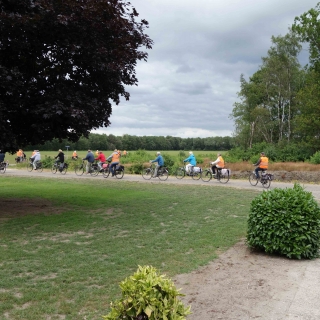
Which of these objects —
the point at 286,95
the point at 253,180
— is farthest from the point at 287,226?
the point at 286,95

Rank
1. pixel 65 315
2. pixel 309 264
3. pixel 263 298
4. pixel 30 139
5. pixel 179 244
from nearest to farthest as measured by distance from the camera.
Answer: pixel 65 315
pixel 263 298
pixel 309 264
pixel 179 244
pixel 30 139

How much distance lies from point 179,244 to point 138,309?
16.2 feet

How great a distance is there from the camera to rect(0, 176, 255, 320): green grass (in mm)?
4599

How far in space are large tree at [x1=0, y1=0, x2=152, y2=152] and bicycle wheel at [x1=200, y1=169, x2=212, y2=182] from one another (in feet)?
42.1

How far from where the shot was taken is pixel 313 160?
3158 cm

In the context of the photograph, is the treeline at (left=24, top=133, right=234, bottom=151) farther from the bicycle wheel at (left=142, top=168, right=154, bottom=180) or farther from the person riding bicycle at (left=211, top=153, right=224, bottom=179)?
the person riding bicycle at (left=211, top=153, right=224, bottom=179)

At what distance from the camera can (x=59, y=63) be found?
1020cm

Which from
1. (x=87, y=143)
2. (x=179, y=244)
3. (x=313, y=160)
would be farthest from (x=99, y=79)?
(x=87, y=143)

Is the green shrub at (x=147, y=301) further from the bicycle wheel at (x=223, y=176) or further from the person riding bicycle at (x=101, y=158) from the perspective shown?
the person riding bicycle at (x=101, y=158)

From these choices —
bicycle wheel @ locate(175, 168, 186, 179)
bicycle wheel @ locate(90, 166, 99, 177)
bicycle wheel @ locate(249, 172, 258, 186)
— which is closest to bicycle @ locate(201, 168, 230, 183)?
bicycle wheel @ locate(249, 172, 258, 186)

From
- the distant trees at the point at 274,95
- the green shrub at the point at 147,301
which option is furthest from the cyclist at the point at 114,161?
the distant trees at the point at 274,95

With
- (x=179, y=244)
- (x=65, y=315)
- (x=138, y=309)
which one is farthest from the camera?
(x=179, y=244)

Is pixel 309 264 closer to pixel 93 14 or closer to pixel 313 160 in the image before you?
pixel 93 14

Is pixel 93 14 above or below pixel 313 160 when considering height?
above
